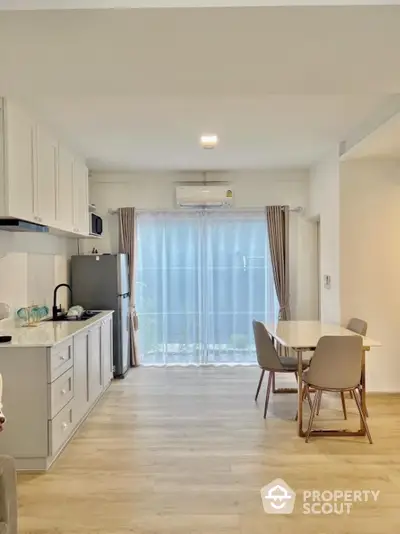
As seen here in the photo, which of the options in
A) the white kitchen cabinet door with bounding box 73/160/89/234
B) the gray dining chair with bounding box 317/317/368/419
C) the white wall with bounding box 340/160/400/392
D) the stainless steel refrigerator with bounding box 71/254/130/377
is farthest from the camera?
the stainless steel refrigerator with bounding box 71/254/130/377

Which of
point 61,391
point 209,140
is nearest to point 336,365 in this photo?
point 61,391

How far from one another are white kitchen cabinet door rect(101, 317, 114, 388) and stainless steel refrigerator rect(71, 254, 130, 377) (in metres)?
0.26

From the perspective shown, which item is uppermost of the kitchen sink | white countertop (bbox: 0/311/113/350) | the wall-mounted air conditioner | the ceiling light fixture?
the ceiling light fixture

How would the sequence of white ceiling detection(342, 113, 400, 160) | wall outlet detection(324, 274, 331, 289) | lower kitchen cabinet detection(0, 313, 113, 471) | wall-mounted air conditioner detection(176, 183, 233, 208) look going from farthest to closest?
wall-mounted air conditioner detection(176, 183, 233, 208) → wall outlet detection(324, 274, 331, 289) → white ceiling detection(342, 113, 400, 160) → lower kitchen cabinet detection(0, 313, 113, 471)

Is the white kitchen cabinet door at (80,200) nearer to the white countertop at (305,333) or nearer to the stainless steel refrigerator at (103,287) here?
the stainless steel refrigerator at (103,287)

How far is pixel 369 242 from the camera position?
4.73 metres

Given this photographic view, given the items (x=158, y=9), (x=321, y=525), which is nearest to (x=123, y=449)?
(x=321, y=525)

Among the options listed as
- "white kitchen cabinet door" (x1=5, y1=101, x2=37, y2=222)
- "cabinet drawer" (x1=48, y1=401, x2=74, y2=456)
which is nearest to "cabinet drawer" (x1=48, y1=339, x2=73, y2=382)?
"cabinet drawer" (x1=48, y1=401, x2=74, y2=456)

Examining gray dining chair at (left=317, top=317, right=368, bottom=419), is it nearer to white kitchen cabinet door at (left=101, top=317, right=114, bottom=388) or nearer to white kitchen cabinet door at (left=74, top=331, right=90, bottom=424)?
white kitchen cabinet door at (left=74, top=331, right=90, bottom=424)

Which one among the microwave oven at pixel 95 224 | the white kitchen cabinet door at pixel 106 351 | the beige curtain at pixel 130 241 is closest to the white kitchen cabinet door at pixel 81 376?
the white kitchen cabinet door at pixel 106 351

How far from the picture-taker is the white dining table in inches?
145

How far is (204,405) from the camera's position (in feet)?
14.9

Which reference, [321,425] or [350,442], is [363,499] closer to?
[350,442]

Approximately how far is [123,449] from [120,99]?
2.64 metres
